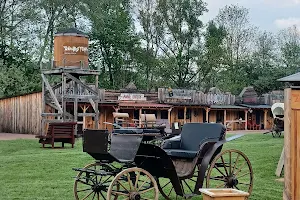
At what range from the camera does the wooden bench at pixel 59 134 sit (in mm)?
19719

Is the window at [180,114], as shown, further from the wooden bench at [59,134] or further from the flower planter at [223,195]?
the flower planter at [223,195]

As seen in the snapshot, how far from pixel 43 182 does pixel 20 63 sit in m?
31.1

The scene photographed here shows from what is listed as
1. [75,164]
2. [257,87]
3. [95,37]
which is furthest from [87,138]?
[257,87]

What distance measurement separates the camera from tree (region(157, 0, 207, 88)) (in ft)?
177

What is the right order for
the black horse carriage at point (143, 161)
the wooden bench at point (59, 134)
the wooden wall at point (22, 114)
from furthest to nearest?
the wooden wall at point (22, 114) < the wooden bench at point (59, 134) < the black horse carriage at point (143, 161)

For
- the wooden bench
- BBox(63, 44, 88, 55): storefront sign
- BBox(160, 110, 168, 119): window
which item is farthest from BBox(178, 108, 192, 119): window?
the wooden bench

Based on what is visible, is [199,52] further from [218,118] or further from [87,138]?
[87,138]

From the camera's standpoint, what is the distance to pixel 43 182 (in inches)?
402

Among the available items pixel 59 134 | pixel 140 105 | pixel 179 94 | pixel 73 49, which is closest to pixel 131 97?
pixel 140 105

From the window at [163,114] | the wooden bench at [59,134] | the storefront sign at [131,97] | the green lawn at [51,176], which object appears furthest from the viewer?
the window at [163,114]

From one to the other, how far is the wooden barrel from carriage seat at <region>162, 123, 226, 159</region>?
61.6ft

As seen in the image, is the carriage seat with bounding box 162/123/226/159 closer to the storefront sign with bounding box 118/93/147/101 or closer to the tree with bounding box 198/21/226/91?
the storefront sign with bounding box 118/93/147/101

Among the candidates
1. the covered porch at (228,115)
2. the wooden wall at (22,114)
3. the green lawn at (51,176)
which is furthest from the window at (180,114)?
the green lawn at (51,176)

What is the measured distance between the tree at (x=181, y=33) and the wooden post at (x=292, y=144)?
47.4 m
